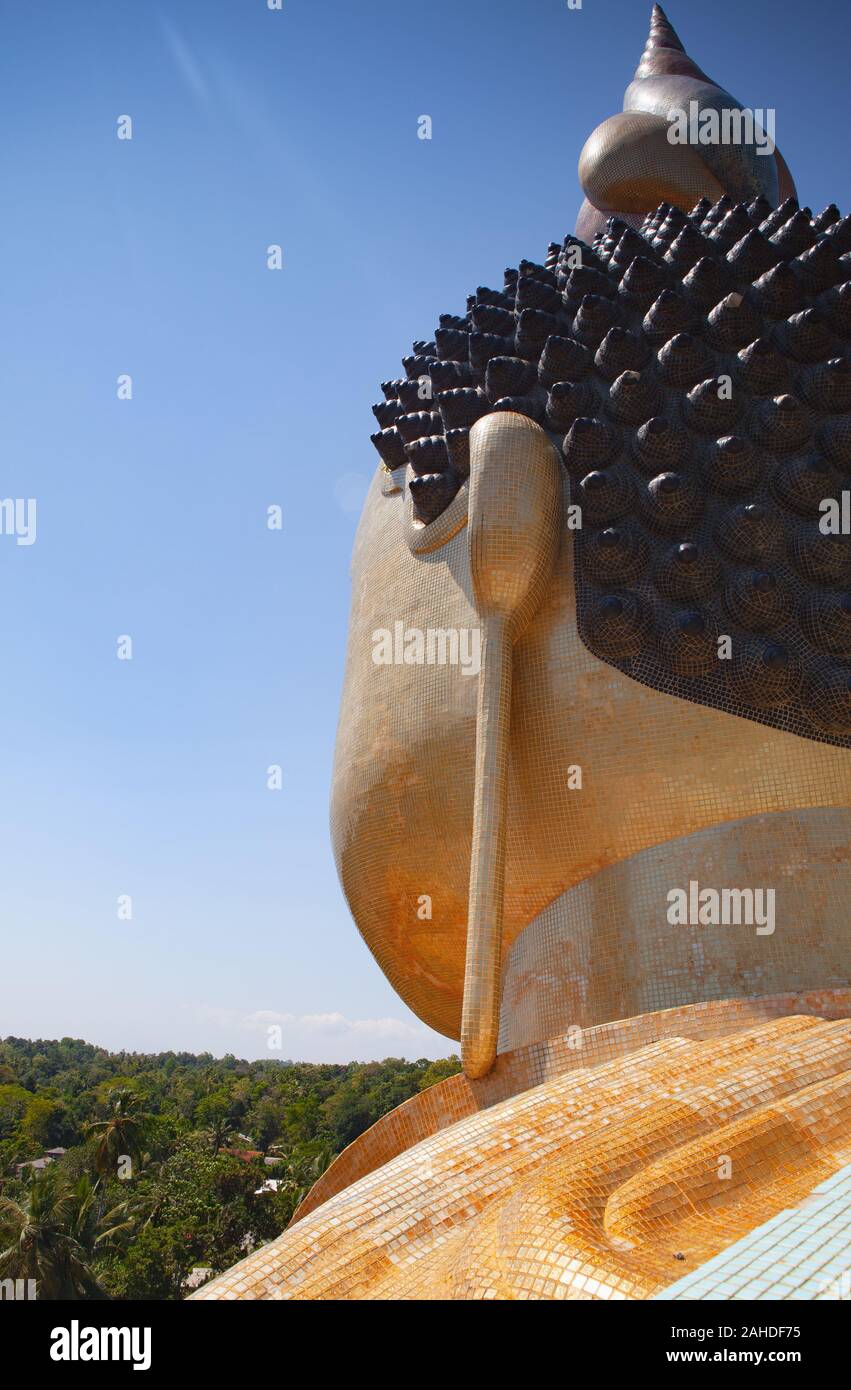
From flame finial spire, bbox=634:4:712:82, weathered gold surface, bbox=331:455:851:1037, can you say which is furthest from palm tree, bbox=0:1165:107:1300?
flame finial spire, bbox=634:4:712:82

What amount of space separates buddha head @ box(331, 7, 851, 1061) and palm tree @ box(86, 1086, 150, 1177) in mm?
20897

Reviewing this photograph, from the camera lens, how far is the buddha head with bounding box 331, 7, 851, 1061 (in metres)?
7.18

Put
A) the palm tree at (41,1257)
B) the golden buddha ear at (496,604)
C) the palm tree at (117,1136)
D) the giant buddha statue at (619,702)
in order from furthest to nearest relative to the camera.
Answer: the palm tree at (117,1136) < the palm tree at (41,1257) < the golden buddha ear at (496,604) < the giant buddha statue at (619,702)

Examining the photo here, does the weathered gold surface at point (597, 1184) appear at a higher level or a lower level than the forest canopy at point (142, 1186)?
higher

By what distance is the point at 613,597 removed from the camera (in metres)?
7.48

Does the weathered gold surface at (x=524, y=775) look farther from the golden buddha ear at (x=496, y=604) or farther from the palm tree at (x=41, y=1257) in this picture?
the palm tree at (x=41, y=1257)

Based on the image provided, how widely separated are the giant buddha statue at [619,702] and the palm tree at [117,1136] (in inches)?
824

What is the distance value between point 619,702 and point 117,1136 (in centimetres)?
2386

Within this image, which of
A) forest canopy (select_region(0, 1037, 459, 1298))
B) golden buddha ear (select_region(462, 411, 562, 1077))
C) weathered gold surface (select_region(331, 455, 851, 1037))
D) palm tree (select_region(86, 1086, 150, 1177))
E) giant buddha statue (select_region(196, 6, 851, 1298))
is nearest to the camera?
giant buddha statue (select_region(196, 6, 851, 1298))

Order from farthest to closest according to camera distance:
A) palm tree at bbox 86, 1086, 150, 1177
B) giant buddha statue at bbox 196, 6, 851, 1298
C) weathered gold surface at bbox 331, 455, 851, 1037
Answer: palm tree at bbox 86, 1086, 150, 1177 → weathered gold surface at bbox 331, 455, 851, 1037 → giant buddha statue at bbox 196, 6, 851, 1298

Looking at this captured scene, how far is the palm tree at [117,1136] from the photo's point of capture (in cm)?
2723

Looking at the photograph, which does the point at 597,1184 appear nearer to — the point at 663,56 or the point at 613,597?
the point at 613,597

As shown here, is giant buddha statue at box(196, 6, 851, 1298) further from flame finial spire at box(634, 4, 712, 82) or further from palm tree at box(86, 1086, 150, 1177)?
palm tree at box(86, 1086, 150, 1177)

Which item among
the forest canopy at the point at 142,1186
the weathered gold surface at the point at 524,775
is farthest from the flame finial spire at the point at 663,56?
the forest canopy at the point at 142,1186
